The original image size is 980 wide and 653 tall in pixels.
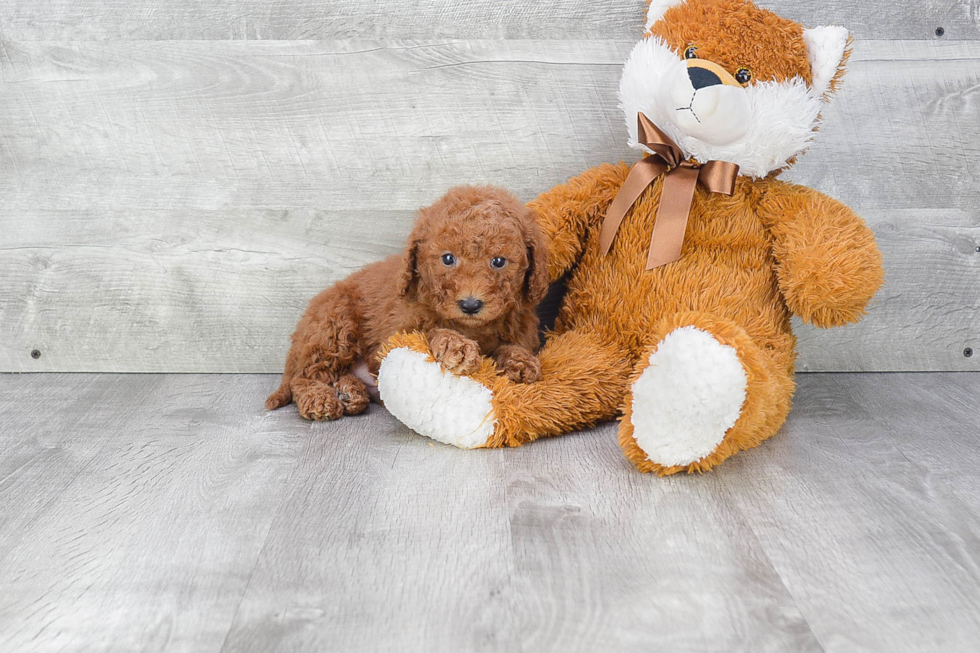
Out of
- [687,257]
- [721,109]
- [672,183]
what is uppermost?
[721,109]

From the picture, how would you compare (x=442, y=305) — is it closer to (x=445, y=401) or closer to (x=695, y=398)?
(x=445, y=401)

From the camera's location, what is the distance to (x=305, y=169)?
1.47 m

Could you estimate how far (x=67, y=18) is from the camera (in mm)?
1434

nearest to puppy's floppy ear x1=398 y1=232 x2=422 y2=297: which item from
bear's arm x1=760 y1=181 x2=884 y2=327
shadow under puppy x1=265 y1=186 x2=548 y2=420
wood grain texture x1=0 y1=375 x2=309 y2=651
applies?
shadow under puppy x1=265 y1=186 x2=548 y2=420

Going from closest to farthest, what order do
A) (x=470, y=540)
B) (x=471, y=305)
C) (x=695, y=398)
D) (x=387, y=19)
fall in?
(x=470, y=540) → (x=695, y=398) → (x=471, y=305) → (x=387, y=19)

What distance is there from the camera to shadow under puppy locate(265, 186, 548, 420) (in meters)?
1.10

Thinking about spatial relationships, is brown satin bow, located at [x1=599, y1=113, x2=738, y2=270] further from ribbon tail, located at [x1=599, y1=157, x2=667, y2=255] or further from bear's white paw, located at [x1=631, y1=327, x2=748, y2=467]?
bear's white paw, located at [x1=631, y1=327, x2=748, y2=467]

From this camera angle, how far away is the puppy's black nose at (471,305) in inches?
43.1

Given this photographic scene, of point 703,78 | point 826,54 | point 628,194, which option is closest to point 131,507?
point 628,194

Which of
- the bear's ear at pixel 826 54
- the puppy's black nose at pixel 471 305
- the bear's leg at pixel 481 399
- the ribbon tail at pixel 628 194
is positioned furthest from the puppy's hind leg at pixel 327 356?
the bear's ear at pixel 826 54

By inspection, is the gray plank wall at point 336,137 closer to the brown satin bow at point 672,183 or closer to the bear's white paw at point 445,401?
the brown satin bow at point 672,183

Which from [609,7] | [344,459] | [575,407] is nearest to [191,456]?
[344,459]

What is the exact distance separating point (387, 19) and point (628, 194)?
53cm

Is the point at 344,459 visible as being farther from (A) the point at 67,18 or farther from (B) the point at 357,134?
(A) the point at 67,18
